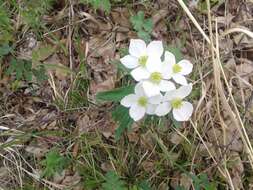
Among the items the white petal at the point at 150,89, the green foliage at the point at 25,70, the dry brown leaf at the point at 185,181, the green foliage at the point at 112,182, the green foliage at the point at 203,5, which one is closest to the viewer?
the white petal at the point at 150,89

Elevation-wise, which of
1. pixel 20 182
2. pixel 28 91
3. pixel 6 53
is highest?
pixel 6 53

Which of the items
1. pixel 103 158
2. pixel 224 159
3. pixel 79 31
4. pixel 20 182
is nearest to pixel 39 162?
pixel 20 182

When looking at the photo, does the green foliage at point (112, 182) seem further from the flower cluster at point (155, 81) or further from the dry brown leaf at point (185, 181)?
the flower cluster at point (155, 81)

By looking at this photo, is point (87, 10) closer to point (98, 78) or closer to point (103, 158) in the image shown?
point (98, 78)

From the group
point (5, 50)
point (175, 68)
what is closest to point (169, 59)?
point (175, 68)

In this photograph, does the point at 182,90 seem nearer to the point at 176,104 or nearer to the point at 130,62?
the point at 176,104

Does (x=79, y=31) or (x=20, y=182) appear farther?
(x=79, y=31)

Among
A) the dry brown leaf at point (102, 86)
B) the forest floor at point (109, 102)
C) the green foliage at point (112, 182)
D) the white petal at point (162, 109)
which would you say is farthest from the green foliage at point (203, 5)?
the green foliage at point (112, 182)

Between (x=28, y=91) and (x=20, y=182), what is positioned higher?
(x=28, y=91)
